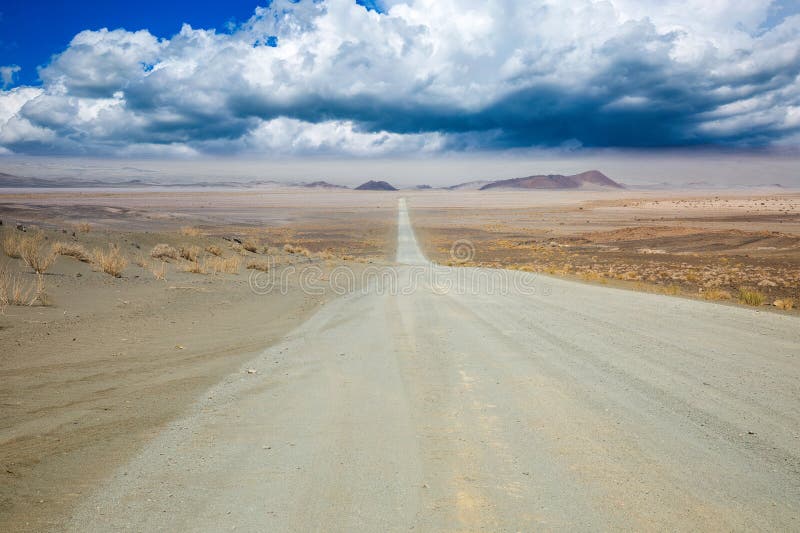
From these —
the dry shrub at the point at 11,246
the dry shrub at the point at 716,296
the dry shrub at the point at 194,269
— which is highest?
the dry shrub at the point at 11,246

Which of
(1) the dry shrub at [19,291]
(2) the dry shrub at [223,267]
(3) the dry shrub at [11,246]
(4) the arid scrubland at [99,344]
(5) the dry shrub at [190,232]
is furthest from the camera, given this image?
(5) the dry shrub at [190,232]

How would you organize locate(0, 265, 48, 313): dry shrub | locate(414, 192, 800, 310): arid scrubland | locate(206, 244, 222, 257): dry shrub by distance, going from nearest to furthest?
1. locate(0, 265, 48, 313): dry shrub
2. locate(414, 192, 800, 310): arid scrubland
3. locate(206, 244, 222, 257): dry shrub

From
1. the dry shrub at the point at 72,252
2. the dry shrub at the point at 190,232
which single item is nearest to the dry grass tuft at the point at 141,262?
the dry shrub at the point at 72,252

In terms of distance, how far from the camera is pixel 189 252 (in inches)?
850

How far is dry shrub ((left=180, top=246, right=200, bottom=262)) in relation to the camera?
2117 centimetres

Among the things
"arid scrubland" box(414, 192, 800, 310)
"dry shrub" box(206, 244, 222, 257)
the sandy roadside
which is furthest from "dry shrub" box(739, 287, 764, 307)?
"dry shrub" box(206, 244, 222, 257)

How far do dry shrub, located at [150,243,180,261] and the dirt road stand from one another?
506 inches

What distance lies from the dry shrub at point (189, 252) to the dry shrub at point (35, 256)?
6109 mm

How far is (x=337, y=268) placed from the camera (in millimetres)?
24109

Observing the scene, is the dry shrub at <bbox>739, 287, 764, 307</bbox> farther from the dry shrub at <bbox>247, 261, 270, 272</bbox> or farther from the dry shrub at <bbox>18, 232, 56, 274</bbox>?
the dry shrub at <bbox>18, 232, 56, 274</bbox>

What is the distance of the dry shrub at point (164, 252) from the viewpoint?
19.9m

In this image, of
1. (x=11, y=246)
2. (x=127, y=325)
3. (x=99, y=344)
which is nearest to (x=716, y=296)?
(x=127, y=325)

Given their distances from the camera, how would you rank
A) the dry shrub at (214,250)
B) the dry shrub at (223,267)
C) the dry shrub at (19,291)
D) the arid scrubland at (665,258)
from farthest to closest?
the dry shrub at (214,250)
the arid scrubland at (665,258)
the dry shrub at (223,267)
the dry shrub at (19,291)

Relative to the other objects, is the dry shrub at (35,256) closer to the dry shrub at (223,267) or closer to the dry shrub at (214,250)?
the dry shrub at (223,267)
